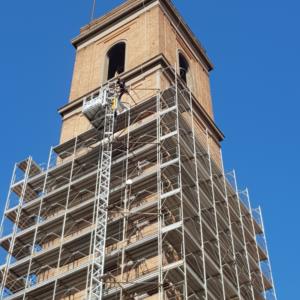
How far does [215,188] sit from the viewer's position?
32781 mm

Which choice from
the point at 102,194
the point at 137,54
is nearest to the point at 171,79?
the point at 137,54

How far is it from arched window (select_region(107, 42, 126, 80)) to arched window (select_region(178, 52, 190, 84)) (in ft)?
10.2

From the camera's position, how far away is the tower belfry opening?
27078mm

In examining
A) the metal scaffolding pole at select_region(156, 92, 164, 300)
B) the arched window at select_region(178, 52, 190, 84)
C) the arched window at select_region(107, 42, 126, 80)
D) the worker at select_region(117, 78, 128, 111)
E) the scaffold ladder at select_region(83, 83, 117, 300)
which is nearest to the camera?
the metal scaffolding pole at select_region(156, 92, 164, 300)

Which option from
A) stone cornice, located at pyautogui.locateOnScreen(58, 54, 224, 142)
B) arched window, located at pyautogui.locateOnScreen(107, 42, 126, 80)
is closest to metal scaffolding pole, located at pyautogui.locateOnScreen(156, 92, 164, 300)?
stone cornice, located at pyautogui.locateOnScreen(58, 54, 224, 142)

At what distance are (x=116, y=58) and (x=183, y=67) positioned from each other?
371 cm

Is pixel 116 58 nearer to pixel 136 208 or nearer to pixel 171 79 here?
pixel 171 79

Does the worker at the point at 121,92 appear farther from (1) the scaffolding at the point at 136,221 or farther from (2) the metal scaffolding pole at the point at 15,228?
(2) the metal scaffolding pole at the point at 15,228

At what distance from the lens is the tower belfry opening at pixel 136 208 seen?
27078 millimetres

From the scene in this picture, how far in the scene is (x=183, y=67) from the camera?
141ft

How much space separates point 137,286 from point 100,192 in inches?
221

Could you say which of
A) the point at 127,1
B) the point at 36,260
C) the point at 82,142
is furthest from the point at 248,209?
the point at 127,1

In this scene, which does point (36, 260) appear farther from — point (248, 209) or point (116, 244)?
point (248, 209)

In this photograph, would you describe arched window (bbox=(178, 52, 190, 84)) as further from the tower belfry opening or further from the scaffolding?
the scaffolding
